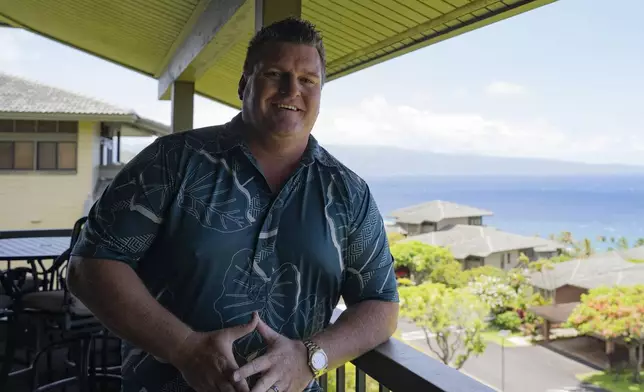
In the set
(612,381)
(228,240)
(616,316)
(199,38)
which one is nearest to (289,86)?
(228,240)

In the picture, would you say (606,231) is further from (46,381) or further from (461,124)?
(46,381)

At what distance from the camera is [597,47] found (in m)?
32.6

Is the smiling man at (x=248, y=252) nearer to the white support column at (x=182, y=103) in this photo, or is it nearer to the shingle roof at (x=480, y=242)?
the white support column at (x=182, y=103)

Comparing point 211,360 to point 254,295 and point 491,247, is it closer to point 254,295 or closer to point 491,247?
point 254,295

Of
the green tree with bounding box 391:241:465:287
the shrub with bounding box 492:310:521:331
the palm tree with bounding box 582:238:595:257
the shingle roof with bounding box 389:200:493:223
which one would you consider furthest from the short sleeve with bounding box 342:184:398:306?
the shingle roof with bounding box 389:200:493:223

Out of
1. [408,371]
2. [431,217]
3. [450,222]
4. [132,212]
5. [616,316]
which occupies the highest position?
[132,212]

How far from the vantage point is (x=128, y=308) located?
120 cm

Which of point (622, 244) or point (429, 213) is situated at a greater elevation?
point (429, 213)

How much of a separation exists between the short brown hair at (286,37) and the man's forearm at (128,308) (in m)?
0.59

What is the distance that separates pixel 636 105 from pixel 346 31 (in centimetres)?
3197

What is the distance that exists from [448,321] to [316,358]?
1780cm

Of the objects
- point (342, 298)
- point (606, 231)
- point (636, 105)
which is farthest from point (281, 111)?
point (636, 105)

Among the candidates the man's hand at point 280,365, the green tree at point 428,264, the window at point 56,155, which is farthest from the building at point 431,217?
the man's hand at point 280,365

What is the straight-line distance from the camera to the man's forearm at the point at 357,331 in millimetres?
1303
